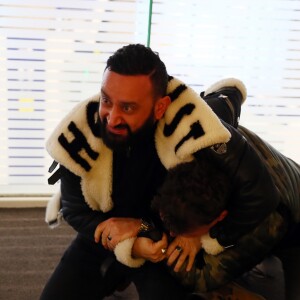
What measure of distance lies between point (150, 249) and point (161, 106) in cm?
36

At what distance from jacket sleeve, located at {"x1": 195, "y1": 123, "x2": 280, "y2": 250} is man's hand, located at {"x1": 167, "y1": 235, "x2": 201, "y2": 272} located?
0.09 meters

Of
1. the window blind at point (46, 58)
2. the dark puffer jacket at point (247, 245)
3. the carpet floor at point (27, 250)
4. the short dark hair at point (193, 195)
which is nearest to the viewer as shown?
the short dark hair at point (193, 195)

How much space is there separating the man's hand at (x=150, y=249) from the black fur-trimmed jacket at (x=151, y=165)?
20 mm

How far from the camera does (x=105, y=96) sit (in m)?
1.08

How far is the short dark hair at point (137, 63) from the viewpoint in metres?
1.04

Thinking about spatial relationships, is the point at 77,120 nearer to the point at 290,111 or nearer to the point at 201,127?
the point at 201,127

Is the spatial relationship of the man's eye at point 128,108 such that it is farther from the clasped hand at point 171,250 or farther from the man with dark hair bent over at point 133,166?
the clasped hand at point 171,250

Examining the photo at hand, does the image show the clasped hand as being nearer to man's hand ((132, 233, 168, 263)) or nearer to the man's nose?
man's hand ((132, 233, 168, 263))

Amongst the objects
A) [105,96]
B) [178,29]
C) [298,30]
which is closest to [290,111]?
[298,30]

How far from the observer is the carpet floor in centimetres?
156

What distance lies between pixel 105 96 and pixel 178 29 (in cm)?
88

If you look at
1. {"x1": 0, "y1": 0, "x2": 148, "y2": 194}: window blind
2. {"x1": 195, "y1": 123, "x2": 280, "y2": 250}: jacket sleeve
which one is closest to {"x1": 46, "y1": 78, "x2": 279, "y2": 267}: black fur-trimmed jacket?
{"x1": 195, "y1": 123, "x2": 280, "y2": 250}: jacket sleeve

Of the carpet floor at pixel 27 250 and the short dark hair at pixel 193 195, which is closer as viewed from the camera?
the short dark hair at pixel 193 195

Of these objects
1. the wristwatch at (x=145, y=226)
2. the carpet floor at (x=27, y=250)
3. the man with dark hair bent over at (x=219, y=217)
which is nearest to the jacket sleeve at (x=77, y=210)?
the wristwatch at (x=145, y=226)
